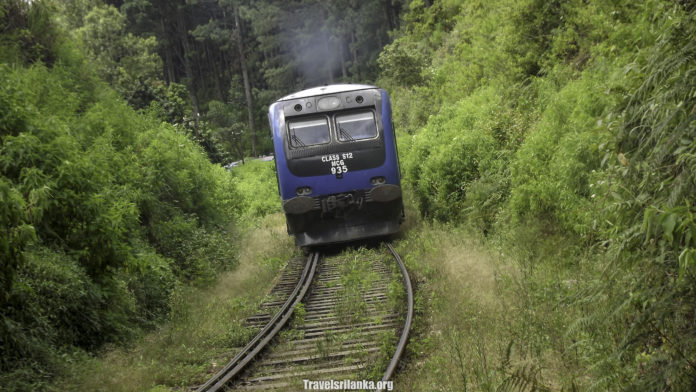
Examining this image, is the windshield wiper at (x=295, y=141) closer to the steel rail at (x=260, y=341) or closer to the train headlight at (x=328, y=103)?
the train headlight at (x=328, y=103)

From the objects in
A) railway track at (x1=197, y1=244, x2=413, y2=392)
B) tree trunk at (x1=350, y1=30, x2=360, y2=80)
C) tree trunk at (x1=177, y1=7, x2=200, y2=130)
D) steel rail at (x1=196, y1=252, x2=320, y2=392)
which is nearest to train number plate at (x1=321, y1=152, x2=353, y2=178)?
railway track at (x1=197, y1=244, x2=413, y2=392)

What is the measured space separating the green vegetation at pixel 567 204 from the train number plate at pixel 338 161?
2169mm

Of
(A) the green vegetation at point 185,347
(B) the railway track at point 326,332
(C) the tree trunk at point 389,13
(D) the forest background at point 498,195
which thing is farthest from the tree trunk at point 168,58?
(B) the railway track at point 326,332

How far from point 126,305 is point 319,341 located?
3.52 meters

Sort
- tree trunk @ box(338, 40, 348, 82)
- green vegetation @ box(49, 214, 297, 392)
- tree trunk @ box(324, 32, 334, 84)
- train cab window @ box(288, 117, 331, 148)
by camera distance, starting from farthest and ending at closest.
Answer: tree trunk @ box(338, 40, 348, 82) < tree trunk @ box(324, 32, 334, 84) < train cab window @ box(288, 117, 331, 148) < green vegetation @ box(49, 214, 297, 392)

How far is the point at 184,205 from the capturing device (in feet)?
49.8

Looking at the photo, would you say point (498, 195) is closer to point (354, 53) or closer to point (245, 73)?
point (354, 53)

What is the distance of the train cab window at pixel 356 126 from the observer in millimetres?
13844

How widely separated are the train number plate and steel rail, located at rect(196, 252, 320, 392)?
2.70 meters

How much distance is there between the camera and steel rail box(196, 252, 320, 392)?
6.64 metres

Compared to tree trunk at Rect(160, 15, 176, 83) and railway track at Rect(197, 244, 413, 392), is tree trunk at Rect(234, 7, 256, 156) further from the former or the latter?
railway track at Rect(197, 244, 413, 392)

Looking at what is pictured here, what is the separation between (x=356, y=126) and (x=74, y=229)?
285 inches

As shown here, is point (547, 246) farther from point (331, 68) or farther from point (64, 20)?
point (331, 68)

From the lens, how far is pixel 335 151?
13.7 m
